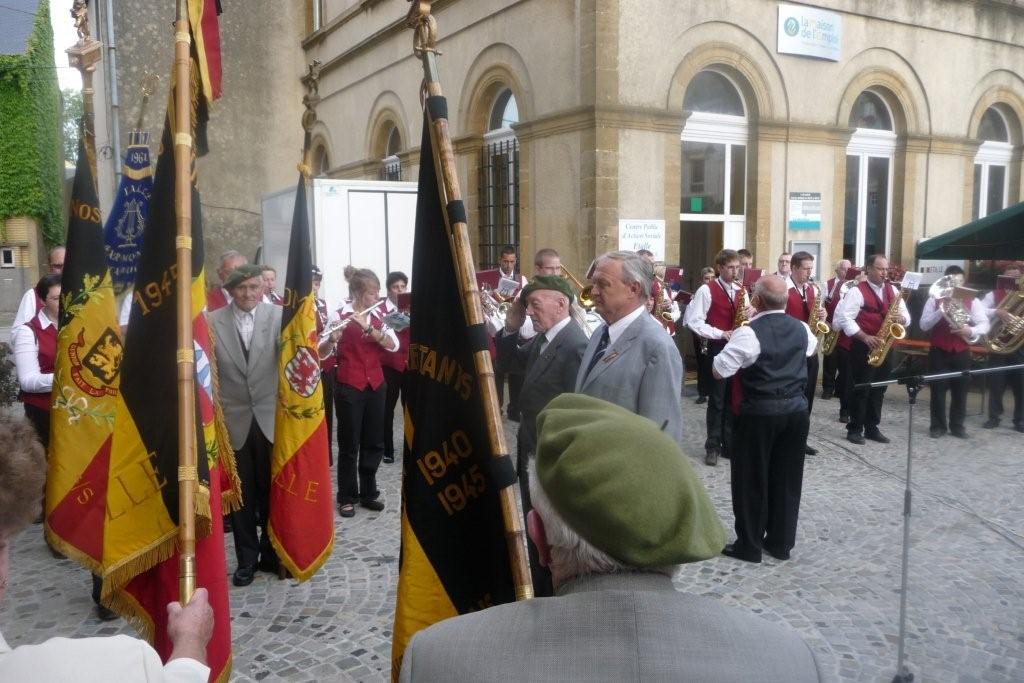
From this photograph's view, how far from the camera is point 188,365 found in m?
2.76

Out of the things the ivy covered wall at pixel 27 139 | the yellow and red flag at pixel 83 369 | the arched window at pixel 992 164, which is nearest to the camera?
the yellow and red flag at pixel 83 369

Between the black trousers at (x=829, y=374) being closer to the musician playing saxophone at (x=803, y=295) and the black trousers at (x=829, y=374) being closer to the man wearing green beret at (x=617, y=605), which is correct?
the musician playing saxophone at (x=803, y=295)

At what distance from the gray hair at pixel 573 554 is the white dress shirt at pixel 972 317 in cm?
895

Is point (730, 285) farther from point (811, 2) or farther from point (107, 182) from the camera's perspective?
point (107, 182)

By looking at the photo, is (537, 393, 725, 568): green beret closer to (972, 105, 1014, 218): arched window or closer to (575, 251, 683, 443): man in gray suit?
(575, 251, 683, 443): man in gray suit

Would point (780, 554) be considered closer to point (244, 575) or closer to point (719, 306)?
point (244, 575)

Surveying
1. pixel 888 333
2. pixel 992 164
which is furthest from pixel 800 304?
pixel 992 164

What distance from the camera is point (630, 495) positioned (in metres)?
1.33

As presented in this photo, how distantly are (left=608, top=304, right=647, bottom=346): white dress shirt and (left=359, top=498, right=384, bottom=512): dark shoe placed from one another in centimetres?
332

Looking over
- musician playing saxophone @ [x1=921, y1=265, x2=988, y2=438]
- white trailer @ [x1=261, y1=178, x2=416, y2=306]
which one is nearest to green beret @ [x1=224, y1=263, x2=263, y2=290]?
white trailer @ [x1=261, y1=178, x2=416, y2=306]

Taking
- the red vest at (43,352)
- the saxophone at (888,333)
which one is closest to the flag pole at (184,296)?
the red vest at (43,352)

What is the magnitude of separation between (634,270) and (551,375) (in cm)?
86

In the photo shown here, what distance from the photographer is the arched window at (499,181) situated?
13.1m

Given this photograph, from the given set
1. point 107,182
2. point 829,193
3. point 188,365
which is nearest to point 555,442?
point 188,365
